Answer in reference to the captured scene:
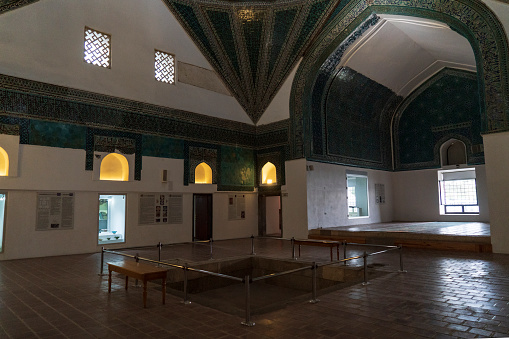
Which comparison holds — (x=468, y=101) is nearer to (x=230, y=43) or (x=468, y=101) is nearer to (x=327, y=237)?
(x=327, y=237)

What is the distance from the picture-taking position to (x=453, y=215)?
16797 millimetres

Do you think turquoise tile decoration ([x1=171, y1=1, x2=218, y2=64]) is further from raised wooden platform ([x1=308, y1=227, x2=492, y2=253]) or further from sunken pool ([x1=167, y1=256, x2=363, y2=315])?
sunken pool ([x1=167, y1=256, x2=363, y2=315])

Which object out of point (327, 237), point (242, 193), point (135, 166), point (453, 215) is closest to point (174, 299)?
point (135, 166)

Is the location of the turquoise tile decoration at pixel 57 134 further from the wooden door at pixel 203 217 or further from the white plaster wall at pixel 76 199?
the wooden door at pixel 203 217

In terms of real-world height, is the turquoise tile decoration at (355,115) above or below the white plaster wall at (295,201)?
above

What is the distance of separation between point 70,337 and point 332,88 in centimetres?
1368

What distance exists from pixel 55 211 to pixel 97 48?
5306 mm

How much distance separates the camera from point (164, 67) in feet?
43.7

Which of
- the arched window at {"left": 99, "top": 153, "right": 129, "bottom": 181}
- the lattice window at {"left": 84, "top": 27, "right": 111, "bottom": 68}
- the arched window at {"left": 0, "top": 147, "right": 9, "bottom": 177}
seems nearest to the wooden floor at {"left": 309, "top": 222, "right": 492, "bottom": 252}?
the arched window at {"left": 99, "top": 153, "right": 129, "bottom": 181}

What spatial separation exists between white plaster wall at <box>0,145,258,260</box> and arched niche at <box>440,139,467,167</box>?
11940 millimetres

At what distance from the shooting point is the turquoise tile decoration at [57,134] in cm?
1025

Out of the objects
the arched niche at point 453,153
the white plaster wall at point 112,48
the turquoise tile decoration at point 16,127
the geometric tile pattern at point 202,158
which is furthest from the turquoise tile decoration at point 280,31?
the arched niche at point 453,153

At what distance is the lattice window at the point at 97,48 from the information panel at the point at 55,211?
171 inches

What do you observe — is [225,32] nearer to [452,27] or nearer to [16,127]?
[452,27]
